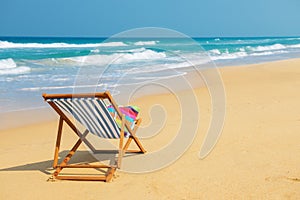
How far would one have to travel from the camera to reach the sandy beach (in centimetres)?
335

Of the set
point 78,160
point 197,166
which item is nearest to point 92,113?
point 78,160

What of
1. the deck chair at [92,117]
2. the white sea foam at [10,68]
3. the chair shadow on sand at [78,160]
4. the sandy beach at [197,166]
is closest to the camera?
the sandy beach at [197,166]

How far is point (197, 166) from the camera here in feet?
13.0

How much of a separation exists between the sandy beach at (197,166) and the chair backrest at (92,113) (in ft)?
1.56

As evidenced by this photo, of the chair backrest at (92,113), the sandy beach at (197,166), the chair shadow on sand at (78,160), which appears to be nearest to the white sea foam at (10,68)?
the sandy beach at (197,166)

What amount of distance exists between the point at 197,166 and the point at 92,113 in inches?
47.3

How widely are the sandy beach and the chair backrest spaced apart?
476mm

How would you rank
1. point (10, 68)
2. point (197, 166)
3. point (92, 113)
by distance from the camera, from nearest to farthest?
point (92, 113) < point (197, 166) < point (10, 68)

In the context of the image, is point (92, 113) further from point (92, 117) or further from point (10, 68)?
point (10, 68)

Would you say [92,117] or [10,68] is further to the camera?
[10,68]

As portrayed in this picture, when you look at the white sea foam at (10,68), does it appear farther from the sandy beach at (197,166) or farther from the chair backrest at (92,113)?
the chair backrest at (92,113)

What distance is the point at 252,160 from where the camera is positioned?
401 centimetres

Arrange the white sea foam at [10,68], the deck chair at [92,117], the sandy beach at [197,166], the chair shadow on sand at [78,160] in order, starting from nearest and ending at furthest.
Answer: the sandy beach at [197,166]
the deck chair at [92,117]
the chair shadow on sand at [78,160]
the white sea foam at [10,68]

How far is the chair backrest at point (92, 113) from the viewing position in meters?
3.64
